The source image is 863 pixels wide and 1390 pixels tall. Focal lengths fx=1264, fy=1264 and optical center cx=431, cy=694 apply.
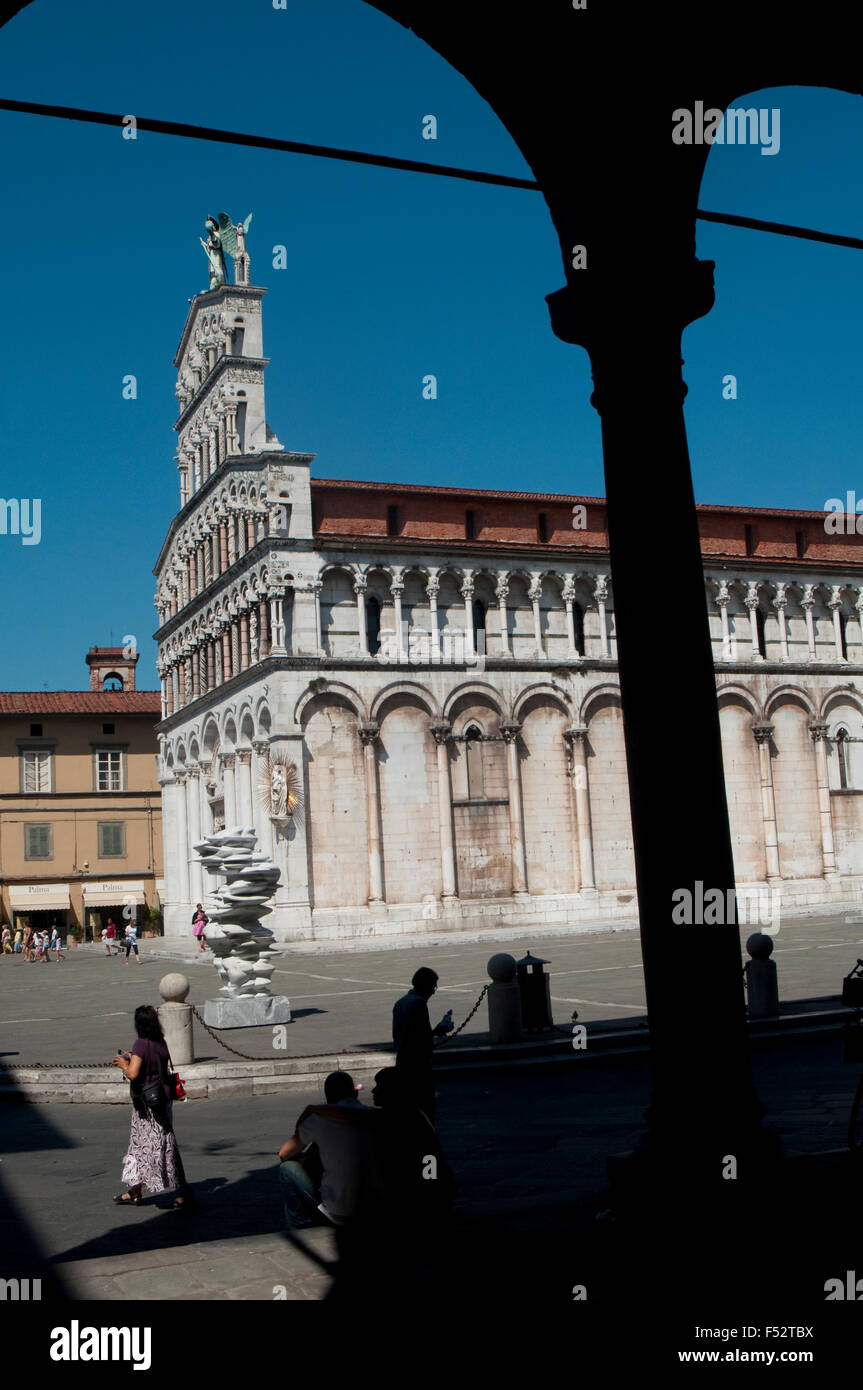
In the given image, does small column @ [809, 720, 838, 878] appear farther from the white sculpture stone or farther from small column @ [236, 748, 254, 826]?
the white sculpture stone

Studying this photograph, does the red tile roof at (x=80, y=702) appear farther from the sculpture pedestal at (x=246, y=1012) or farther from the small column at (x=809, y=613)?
the sculpture pedestal at (x=246, y=1012)

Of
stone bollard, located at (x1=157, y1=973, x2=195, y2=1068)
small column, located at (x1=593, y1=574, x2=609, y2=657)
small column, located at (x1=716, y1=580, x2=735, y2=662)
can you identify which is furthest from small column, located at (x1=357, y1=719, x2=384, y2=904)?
stone bollard, located at (x1=157, y1=973, x2=195, y2=1068)

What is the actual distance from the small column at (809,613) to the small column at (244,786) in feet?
66.0

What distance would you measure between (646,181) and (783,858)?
129 ft

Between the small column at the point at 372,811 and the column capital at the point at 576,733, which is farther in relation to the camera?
the column capital at the point at 576,733

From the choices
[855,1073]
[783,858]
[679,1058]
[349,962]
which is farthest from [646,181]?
[783,858]

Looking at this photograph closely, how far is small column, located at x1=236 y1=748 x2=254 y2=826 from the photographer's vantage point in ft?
127

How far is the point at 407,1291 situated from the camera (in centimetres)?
479

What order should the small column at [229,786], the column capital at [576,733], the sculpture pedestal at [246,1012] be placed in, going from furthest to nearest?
the small column at [229,786] < the column capital at [576,733] < the sculpture pedestal at [246,1012]

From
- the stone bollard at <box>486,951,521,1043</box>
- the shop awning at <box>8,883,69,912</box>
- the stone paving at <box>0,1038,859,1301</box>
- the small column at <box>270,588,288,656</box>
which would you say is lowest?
the stone paving at <box>0,1038,859,1301</box>

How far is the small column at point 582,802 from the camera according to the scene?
128 feet

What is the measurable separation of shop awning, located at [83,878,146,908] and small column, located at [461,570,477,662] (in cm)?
2694

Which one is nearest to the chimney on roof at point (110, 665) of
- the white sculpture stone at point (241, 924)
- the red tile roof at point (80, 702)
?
the red tile roof at point (80, 702)
